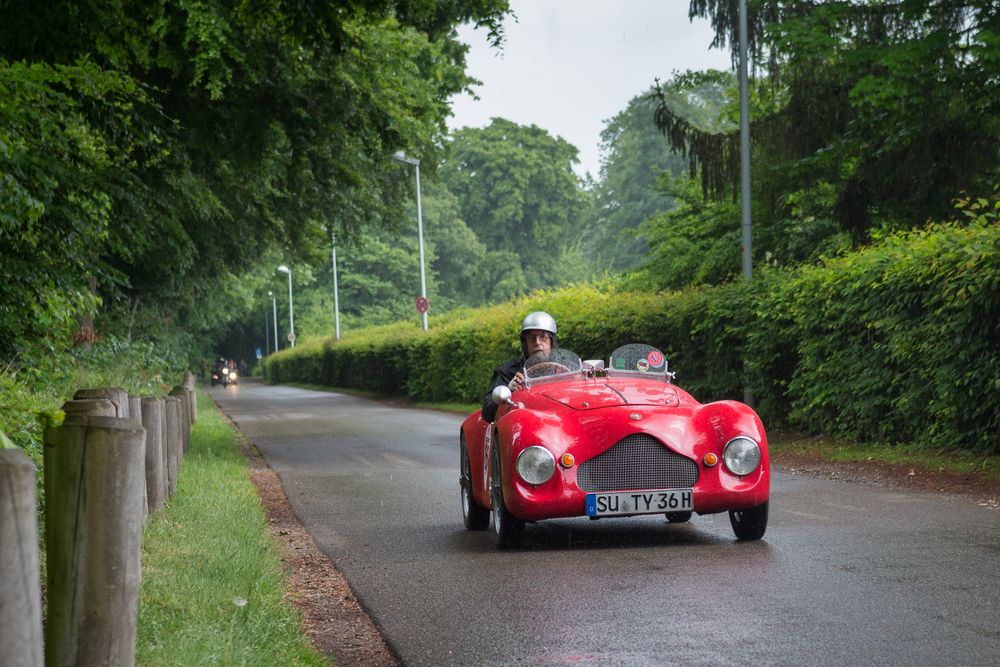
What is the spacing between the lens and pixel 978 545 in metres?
7.63

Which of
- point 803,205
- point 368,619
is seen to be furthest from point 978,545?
point 803,205

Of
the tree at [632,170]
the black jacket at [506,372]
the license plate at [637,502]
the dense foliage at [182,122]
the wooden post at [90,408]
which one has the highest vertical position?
the tree at [632,170]

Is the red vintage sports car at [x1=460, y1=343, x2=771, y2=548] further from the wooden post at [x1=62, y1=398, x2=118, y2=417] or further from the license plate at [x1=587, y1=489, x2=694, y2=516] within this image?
the wooden post at [x1=62, y1=398, x2=118, y2=417]

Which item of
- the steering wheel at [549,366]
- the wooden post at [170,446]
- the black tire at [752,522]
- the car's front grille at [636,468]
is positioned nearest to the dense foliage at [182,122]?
the wooden post at [170,446]

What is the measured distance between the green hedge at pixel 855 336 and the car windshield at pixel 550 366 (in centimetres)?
473

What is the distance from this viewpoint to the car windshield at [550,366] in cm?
920

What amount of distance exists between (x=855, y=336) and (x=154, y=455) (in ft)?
29.5

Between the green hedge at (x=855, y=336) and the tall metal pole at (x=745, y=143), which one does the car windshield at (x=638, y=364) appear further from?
the tall metal pole at (x=745, y=143)

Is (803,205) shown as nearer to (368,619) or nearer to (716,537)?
(716,537)

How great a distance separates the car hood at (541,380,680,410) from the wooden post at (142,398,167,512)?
9.98 feet

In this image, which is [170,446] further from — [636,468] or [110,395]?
[636,468]

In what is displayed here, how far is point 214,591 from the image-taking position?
20.8ft

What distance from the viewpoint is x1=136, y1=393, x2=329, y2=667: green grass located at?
503 cm

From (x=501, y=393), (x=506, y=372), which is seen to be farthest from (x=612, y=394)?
(x=506, y=372)
